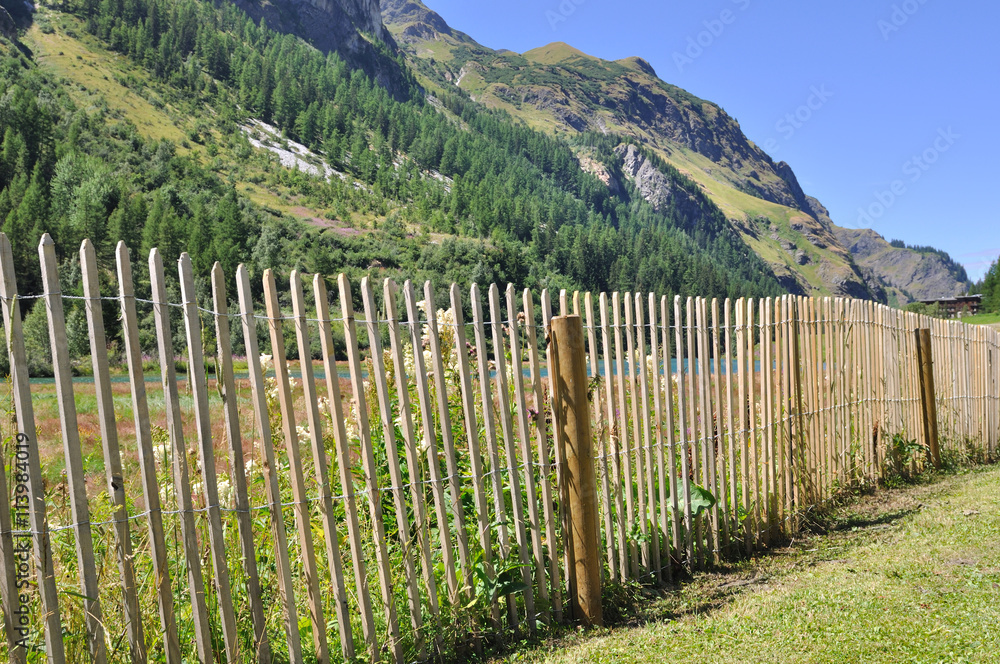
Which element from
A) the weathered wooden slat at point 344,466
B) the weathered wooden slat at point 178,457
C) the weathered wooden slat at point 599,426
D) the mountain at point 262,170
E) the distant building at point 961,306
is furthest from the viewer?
the distant building at point 961,306

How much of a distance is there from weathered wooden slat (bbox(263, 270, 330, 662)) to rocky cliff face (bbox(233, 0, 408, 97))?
185 m

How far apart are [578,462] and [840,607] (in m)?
1.58

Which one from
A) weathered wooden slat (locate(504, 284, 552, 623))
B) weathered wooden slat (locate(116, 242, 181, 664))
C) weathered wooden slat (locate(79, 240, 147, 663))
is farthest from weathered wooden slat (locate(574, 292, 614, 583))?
weathered wooden slat (locate(79, 240, 147, 663))

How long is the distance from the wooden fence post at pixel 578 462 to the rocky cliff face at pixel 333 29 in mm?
184577

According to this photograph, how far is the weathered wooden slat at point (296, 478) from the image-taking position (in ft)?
8.80

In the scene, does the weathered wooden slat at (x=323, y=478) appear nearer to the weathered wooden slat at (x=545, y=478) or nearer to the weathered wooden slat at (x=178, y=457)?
the weathered wooden slat at (x=178, y=457)

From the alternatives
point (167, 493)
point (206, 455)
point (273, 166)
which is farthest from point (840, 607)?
point (273, 166)

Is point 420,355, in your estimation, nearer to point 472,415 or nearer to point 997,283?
point 472,415

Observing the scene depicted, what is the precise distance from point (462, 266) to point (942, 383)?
76117 mm

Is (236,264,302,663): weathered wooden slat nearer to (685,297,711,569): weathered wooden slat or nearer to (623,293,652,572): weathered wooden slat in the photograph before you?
(623,293,652,572): weathered wooden slat

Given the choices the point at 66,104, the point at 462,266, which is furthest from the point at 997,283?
the point at 66,104

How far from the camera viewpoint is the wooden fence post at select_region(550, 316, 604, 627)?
364cm

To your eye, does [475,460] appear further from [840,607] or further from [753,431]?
[753,431]

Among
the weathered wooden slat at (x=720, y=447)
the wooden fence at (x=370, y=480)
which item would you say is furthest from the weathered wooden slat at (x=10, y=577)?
the weathered wooden slat at (x=720, y=447)
